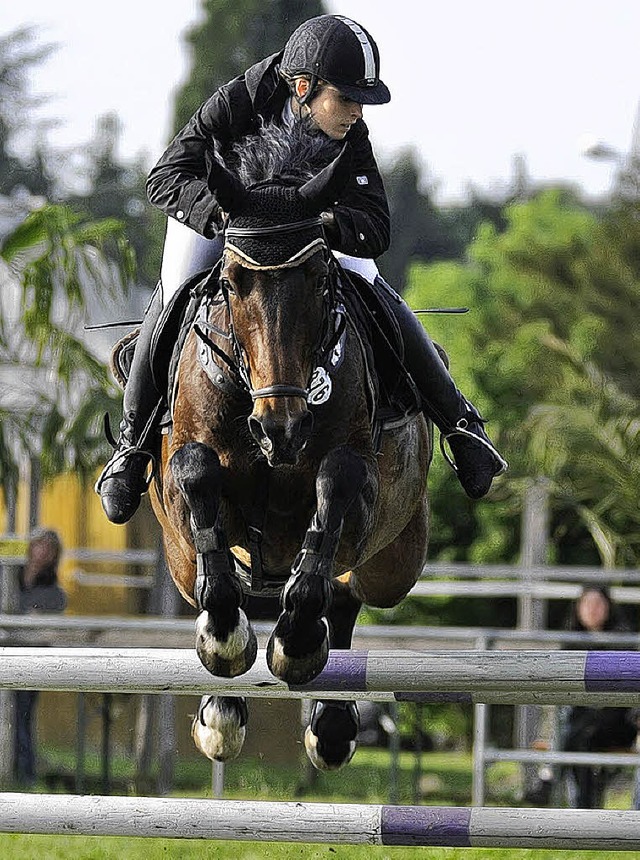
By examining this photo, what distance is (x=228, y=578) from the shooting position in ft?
14.3

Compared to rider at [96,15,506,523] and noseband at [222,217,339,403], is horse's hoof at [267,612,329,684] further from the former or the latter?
rider at [96,15,506,523]

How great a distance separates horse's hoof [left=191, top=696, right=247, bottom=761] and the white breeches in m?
1.35

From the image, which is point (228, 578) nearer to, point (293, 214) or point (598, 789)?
point (293, 214)

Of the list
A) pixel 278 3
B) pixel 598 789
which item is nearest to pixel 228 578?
pixel 598 789

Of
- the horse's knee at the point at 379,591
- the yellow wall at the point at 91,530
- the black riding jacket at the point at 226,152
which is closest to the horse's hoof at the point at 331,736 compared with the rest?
the horse's knee at the point at 379,591

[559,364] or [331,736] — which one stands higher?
[559,364]

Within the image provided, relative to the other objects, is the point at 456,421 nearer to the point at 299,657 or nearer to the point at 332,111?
the point at 332,111

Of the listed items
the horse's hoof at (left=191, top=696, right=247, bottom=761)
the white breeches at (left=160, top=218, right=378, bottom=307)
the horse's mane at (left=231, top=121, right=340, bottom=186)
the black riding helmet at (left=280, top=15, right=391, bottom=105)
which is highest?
the black riding helmet at (left=280, top=15, right=391, bottom=105)

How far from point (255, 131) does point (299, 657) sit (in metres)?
1.56

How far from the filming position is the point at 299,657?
4270mm

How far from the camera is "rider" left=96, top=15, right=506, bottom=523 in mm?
4480

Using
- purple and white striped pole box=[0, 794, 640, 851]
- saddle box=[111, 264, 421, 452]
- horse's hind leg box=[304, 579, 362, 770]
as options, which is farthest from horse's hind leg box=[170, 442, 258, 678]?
horse's hind leg box=[304, 579, 362, 770]

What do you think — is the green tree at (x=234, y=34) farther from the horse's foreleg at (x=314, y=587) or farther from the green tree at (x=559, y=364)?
the horse's foreleg at (x=314, y=587)

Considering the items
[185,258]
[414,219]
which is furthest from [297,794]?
[414,219]
